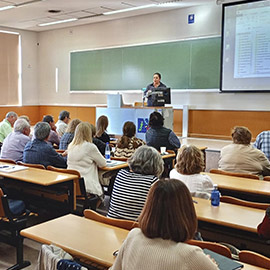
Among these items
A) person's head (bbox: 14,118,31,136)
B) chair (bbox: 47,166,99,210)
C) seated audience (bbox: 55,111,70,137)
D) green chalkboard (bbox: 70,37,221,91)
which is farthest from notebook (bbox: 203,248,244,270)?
green chalkboard (bbox: 70,37,221,91)

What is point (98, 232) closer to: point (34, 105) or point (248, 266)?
point (248, 266)

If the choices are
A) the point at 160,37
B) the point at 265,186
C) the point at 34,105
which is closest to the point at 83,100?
the point at 34,105

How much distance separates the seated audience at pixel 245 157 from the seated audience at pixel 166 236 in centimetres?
300

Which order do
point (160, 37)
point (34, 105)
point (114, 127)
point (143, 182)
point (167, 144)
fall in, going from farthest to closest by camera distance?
point (34, 105), point (160, 37), point (114, 127), point (167, 144), point (143, 182)

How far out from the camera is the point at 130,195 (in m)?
2.69

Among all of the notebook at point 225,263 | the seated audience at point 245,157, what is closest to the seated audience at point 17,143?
the seated audience at point 245,157

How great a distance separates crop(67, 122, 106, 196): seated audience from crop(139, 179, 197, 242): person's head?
9.00 feet

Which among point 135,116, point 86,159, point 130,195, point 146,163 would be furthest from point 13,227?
point 135,116

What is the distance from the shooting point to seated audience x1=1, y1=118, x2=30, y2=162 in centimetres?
A: 516

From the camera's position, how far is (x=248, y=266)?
6.04 ft

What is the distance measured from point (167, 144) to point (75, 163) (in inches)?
75.8

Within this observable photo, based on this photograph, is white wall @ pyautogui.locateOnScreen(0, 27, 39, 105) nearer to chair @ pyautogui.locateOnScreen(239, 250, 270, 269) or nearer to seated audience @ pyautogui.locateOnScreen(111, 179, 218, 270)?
chair @ pyautogui.locateOnScreen(239, 250, 270, 269)

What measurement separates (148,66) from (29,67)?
5196 millimetres

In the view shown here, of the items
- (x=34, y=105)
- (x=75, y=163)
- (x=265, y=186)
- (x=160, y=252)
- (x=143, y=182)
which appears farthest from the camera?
(x=34, y=105)
